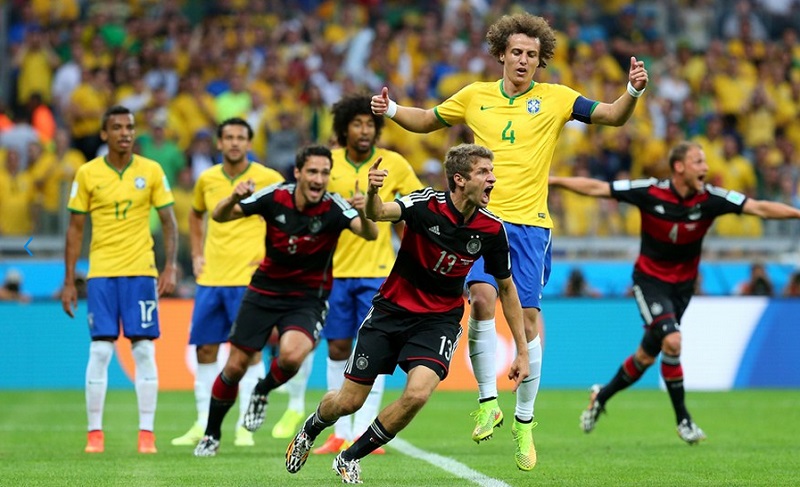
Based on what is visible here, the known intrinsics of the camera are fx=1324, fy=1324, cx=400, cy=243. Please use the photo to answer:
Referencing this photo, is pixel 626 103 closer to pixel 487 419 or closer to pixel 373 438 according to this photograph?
pixel 487 419

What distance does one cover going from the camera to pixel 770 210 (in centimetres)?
1165

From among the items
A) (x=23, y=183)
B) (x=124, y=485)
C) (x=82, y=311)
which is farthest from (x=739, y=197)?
(x=23, y=183)

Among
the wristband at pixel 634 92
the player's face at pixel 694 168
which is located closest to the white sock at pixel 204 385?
the player's face at pixel 694 168

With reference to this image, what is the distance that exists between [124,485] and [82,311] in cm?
953

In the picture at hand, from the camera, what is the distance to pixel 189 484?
8.45 m

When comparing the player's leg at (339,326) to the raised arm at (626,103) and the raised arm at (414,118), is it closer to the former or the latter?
the raised arm at (414,118)

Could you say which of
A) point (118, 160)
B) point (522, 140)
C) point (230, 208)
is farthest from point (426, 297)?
point (118, 160)

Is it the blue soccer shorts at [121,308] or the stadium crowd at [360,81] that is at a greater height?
the stadium crowd at [360,81]

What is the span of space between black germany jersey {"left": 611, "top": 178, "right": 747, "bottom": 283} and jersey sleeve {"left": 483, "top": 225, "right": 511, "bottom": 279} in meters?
3.87

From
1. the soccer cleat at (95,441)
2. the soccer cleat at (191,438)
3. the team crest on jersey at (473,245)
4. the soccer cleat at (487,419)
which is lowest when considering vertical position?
the soccer cleat at (191,438)

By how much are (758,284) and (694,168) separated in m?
7.33

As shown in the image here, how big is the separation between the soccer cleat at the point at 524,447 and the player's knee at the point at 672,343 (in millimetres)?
3177

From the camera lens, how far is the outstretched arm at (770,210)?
37.6 feet

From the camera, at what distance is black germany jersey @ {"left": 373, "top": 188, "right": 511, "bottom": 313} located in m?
8.40
